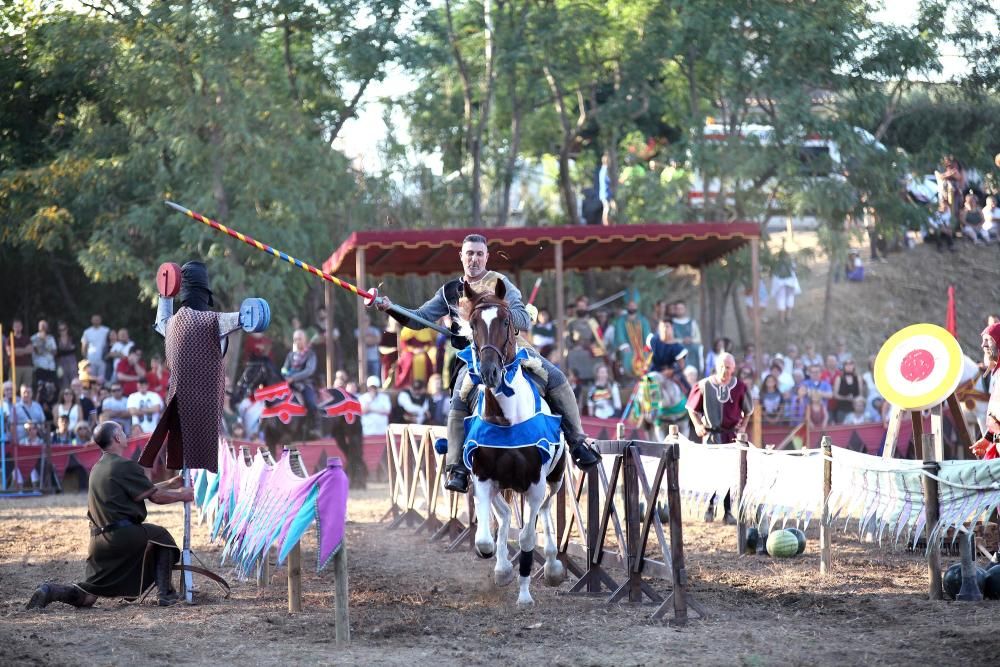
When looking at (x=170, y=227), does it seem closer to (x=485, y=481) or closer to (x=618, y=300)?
(x=618, y=300)

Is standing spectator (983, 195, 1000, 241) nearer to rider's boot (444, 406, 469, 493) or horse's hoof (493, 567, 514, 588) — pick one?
rider's boot (444, 406, 469, 493)

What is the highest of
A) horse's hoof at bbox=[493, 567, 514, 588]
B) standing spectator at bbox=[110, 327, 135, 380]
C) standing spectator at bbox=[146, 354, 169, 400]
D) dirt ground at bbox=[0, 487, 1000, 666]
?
standing spectator at bbox=[110, 327, 135, 380]

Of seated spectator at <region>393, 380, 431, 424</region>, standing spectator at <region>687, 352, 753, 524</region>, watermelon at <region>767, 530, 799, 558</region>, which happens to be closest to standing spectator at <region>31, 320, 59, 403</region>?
seated spectator at <region>393, 380, 431, 424</region>

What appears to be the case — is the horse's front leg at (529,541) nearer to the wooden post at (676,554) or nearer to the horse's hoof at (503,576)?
the horse's hoof at (503,576)

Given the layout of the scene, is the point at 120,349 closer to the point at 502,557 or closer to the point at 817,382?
the point at 817,382

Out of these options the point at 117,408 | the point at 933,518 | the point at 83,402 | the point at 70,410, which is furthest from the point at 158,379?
the point at 933,518

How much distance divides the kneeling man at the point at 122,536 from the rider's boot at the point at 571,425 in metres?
2.63

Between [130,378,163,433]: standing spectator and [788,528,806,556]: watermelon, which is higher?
[130,378,163,433]: standing spectator

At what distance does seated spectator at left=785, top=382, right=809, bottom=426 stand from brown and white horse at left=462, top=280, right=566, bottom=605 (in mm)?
11544

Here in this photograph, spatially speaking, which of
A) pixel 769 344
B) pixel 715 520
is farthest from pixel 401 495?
pixel 769 344

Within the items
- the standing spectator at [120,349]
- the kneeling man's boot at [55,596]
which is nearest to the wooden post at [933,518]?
the kneeling man's boot at [55,596]

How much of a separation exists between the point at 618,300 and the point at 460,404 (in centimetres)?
2058

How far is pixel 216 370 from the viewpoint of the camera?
927 centimetres

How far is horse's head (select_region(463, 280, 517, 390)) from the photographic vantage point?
8133 millimetres
